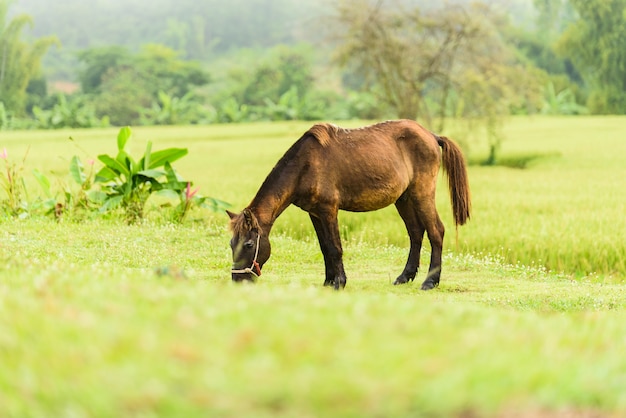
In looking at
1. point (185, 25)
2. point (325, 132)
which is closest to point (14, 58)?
point (325, 132)

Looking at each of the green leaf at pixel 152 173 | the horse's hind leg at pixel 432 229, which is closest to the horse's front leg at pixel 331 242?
the horse's hind leg at pixel 432 229

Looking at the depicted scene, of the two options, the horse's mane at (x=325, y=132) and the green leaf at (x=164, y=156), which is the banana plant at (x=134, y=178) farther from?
the horse's mane at (x=325, y=132)

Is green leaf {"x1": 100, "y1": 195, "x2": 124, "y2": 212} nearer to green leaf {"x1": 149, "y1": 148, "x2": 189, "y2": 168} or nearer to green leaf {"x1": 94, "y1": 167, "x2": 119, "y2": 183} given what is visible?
green leaf {"x1": 94, "y1": 167, "x2": 119, "y2": 183}

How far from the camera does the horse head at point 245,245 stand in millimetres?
9188

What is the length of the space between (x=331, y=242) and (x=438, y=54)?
17061 mm

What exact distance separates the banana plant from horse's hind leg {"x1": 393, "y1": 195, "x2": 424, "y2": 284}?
4.87 meters

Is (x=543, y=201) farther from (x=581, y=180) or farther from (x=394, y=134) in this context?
(x=394, y=134)

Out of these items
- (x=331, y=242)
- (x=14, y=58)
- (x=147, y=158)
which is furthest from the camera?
(x=14, y=58)

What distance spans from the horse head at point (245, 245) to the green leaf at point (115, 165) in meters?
6.09

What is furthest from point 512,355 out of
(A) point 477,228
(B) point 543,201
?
(B) point 543,201

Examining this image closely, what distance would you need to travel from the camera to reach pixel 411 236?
11.5 meters

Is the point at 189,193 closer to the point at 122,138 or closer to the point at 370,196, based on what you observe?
the point at 122,138

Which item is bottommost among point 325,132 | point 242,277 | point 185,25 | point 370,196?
point 242,277

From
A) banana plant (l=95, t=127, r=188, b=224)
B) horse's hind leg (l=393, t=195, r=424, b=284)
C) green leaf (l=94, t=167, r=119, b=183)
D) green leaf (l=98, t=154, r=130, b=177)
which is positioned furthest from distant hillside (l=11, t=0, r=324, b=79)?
horse's hind leg (l=393, t=195, r=424, b=284)
